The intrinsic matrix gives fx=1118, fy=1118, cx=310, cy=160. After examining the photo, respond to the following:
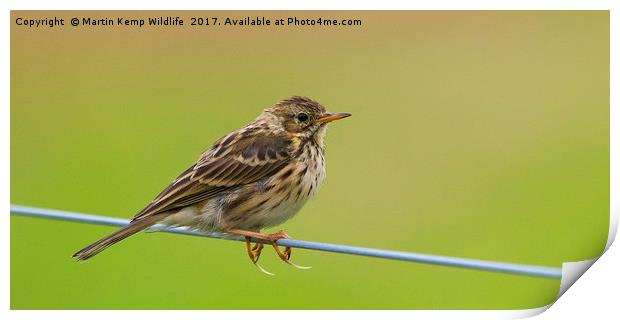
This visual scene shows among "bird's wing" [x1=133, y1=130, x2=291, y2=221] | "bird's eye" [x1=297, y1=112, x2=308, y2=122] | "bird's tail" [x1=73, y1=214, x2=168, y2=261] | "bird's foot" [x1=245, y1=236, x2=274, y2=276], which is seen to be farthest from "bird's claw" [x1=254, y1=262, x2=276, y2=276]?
"bird's eye" [x1=297, y1=112, x2=308, y2=122]

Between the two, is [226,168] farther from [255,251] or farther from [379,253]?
[379,253]

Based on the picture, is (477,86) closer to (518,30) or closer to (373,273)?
(518,30)

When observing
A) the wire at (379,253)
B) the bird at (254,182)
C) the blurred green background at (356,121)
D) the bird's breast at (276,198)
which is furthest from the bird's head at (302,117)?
the wire at (379,253)

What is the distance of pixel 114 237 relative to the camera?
609 centimetres

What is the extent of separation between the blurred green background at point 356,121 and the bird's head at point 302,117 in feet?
0.41

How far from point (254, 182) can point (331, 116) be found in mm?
638

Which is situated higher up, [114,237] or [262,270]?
[114,237]

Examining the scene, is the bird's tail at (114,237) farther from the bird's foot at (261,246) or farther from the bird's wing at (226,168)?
the bird's foot at (261,246)

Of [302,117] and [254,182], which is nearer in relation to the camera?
[254,182]

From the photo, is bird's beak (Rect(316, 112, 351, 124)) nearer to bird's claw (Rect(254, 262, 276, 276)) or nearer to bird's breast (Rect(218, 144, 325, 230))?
bird's breast (Rect(218, 144, 325, 230))

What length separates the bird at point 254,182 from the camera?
20.9ft

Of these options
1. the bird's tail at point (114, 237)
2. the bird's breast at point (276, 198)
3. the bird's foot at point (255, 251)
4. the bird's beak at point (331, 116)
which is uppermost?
the bird's beak at point (331, 116)

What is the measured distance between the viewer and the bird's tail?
20.0 feet

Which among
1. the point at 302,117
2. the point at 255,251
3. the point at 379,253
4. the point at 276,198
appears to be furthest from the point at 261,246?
the point at 379,253
